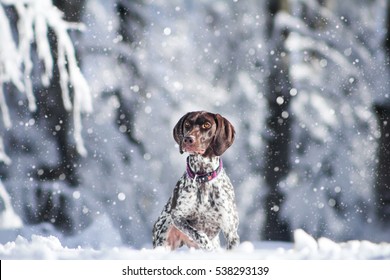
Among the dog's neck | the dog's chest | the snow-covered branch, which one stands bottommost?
the dog's chest

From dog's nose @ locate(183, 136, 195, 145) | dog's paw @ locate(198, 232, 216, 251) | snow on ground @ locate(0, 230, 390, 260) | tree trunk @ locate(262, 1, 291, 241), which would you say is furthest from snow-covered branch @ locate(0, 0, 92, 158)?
tree trunk @ locate(262, 1, 291, 241)

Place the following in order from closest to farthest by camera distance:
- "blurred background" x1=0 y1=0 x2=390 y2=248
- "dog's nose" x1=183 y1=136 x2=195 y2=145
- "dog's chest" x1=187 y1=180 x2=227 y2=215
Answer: "dog's nose" x1=183 y1=136 x2=195 y2=145 → "dog's chest" x1=187 y1=180 x2=227 y2=215 → "blurred background" x1=0 y1=0 x2=390 y2=248

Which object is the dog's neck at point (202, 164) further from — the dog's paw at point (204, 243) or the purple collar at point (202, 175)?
the dog's paw at point (204, 243)

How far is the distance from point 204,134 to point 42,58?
4.68 ft

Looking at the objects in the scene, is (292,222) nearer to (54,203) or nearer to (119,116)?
(119,116)

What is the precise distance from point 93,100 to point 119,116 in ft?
0.74

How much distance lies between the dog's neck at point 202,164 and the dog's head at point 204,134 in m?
0.03

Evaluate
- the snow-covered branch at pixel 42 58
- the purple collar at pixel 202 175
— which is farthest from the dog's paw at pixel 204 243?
the snow-covered branch at pixel 42 58

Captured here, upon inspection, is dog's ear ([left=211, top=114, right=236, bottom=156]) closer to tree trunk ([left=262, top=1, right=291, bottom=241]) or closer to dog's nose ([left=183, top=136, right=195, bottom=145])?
dog's nose ([left=183, top=136, right=195, bottom=145])

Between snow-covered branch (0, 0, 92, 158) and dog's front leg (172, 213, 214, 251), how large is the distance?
3.43 ft

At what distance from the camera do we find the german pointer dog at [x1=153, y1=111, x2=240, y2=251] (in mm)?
3590

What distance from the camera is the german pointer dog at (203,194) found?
Result: 3590mm

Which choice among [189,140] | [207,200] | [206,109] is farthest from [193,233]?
[206,109]

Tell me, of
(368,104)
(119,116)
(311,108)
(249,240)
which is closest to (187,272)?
(249,240)
